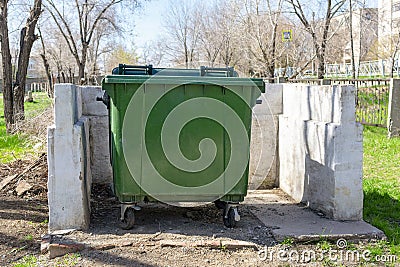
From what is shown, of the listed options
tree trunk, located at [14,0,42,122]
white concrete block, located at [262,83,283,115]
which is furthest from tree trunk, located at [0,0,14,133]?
white concrete block, located at [262,83,283,115]

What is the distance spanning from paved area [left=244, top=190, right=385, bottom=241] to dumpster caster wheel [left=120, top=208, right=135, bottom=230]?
1269 mm

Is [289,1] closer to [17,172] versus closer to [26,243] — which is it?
[17,172]

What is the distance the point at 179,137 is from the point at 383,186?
132 inches

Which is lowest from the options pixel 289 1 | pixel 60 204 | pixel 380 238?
pixel 380 238

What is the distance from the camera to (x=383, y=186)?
21.3 ft

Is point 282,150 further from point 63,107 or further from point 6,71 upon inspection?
point 6,71

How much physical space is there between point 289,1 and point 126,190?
16.7 metres

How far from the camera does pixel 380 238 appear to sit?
435cm

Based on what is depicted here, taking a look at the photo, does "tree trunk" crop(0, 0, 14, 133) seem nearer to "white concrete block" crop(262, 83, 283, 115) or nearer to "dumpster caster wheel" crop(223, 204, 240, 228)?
"white concrete block" crop(262, 83, 283, 115)

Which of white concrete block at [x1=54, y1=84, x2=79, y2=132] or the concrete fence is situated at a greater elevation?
Answer: white concrete block at [x1=54, y1=84, x2=79, y2=132]

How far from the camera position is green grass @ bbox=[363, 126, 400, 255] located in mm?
4801

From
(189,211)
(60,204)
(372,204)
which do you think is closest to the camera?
(60,204)

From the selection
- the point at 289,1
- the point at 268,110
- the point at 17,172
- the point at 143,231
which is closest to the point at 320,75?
the point at 289,1

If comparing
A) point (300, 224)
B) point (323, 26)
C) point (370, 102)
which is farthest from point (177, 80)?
point (323, 26)
